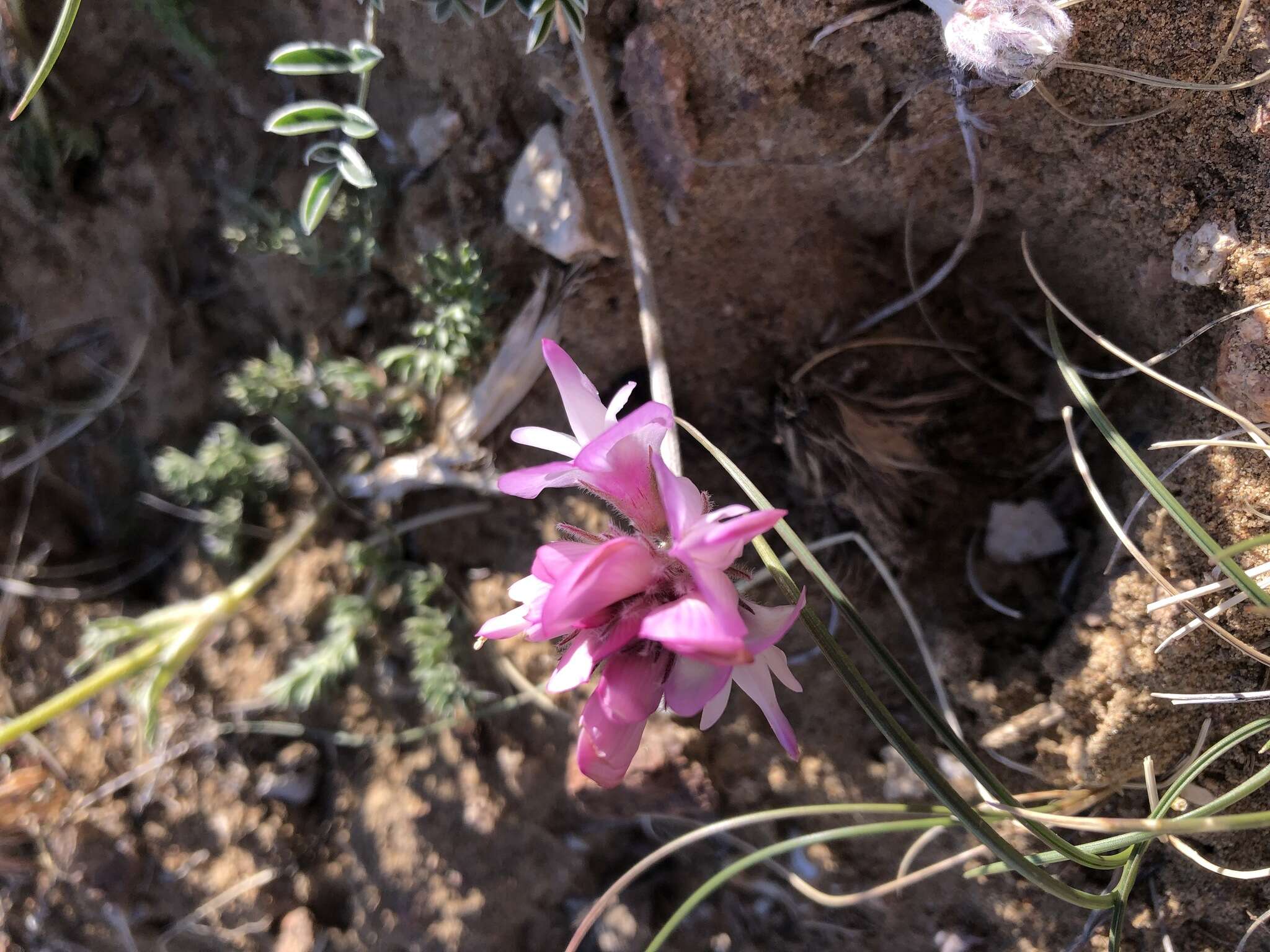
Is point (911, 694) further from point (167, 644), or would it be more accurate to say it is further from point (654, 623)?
point (167, 644)

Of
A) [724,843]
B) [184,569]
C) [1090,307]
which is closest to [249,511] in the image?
[184,569]

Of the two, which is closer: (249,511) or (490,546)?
(490,546)

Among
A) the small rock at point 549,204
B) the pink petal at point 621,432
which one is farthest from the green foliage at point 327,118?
the pink petal at point 621,432

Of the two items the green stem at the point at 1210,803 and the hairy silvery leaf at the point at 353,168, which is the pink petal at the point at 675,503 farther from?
the hairy silvery leaf at the point at 353,168

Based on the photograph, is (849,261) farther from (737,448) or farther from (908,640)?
(908,640)

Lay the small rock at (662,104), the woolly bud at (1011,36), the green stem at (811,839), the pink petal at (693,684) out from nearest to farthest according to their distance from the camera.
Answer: the pink petal at (693,684), the woolly bud at (1011,36), the green stem at (811,839), the small rock at (662,104)

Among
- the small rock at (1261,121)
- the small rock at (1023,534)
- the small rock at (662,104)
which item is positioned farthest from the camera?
the small rock at (1023,534)
